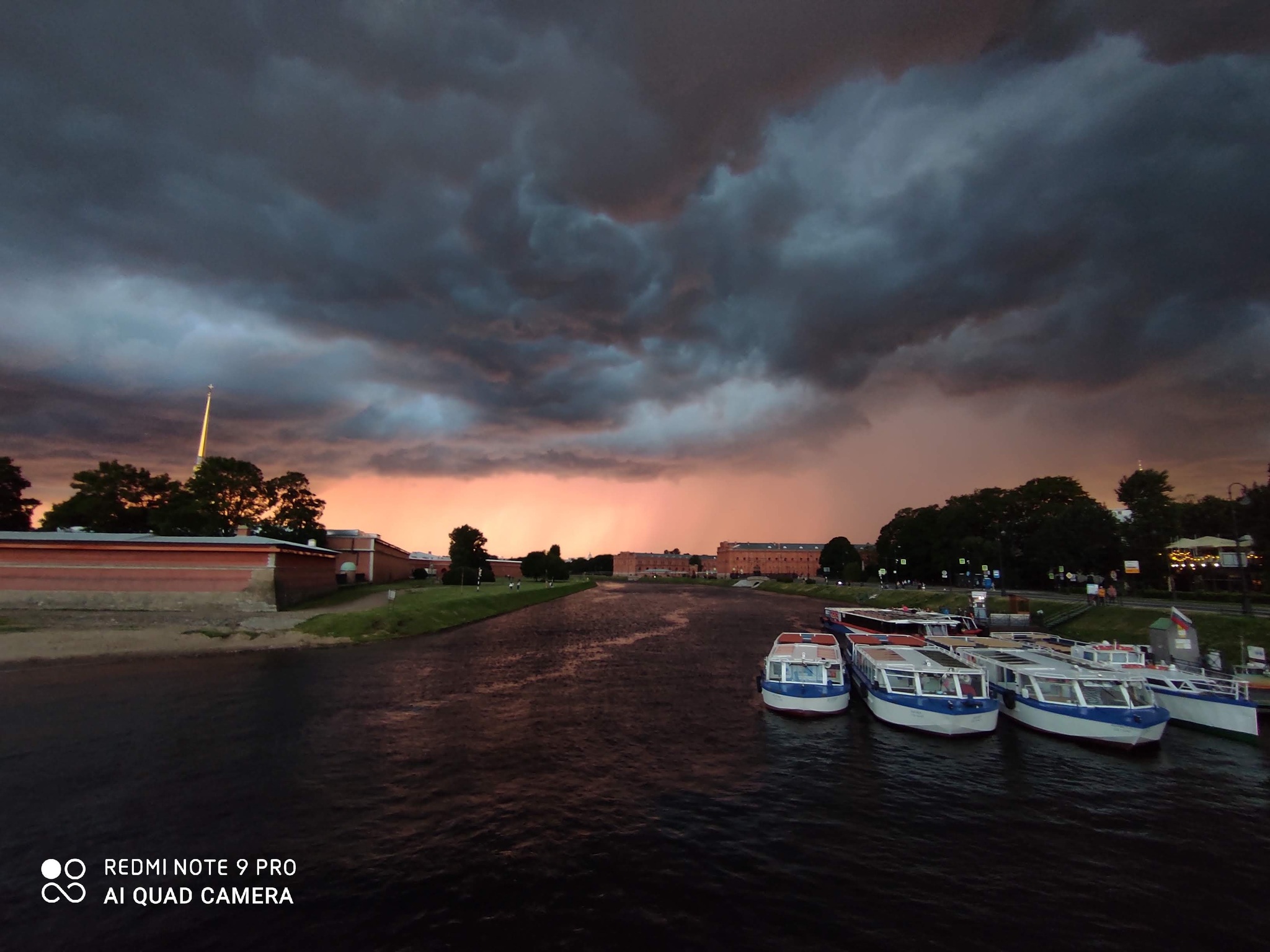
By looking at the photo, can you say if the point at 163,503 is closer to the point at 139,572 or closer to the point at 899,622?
the point at 139,572

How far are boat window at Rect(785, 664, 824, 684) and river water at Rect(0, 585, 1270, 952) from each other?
7.64 ft

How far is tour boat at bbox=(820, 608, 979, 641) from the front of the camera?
54844 mm

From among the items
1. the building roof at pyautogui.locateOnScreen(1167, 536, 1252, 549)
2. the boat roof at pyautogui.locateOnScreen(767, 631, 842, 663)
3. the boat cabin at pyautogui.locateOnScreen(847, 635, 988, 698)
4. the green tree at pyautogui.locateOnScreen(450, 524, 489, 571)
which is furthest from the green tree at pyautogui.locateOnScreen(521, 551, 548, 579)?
the boat cabin at pyautogui.locateOnScreen(847, 635, 988, 698)

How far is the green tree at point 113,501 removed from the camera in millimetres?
88562

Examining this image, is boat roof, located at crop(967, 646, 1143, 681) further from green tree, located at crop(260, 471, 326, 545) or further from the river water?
green tree, located at crop(260, 471, 326, 545)

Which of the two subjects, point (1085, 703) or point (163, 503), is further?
point (163, 503)

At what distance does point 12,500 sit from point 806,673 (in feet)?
403

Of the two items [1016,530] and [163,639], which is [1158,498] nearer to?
[1016,530]

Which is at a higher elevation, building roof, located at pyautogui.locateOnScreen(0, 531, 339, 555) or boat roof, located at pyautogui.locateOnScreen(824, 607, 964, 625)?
building roof, located at pyautogui.locateOnScreen(0, 531, 339, 555)

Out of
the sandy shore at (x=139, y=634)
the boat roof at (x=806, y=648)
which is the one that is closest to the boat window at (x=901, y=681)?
the boat roof at (x=806, y=648)

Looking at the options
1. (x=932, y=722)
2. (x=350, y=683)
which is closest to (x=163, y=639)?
(x=350, y=683)

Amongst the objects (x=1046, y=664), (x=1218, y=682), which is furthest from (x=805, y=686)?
(x=1218, y=682)

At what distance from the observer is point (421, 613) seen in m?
68.6

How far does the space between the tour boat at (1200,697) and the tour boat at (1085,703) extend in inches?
96.4
